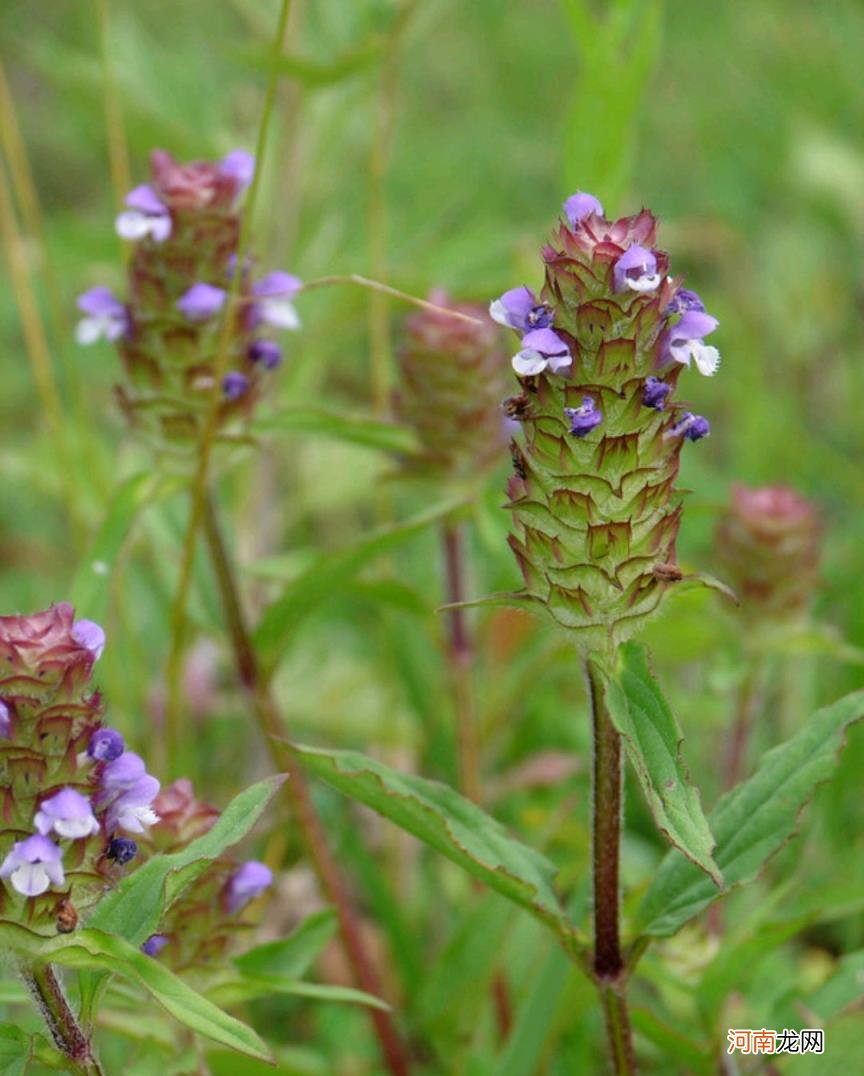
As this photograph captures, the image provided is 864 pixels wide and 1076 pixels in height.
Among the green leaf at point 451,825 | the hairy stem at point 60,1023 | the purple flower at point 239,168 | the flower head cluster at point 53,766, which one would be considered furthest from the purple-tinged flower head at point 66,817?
the purple flower at point 239,168

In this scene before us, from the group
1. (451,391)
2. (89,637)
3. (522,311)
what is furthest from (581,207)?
(451,391)

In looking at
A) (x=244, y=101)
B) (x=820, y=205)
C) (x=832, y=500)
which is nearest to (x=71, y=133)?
(x=244, y=101)

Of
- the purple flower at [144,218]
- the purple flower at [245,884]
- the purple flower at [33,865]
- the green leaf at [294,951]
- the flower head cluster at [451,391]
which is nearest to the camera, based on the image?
the purple flower at [33,865]

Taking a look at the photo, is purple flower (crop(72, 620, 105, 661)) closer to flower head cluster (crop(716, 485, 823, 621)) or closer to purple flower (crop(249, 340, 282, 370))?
purple flower (crop(249, 340, 282, 370))

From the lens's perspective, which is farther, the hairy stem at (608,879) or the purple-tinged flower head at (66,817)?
the hairy stem at (608,879)

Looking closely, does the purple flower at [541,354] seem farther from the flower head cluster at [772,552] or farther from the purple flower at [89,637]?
the flower head cluster at [772,552]

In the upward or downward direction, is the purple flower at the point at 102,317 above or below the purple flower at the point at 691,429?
below

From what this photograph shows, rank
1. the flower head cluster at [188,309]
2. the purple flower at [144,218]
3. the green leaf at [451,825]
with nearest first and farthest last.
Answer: the green leaf at [451,825] → the purple flower at [144,218] → the flower head cluster at [188,309]

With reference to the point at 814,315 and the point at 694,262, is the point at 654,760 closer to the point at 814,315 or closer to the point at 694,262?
the point at 814,315
